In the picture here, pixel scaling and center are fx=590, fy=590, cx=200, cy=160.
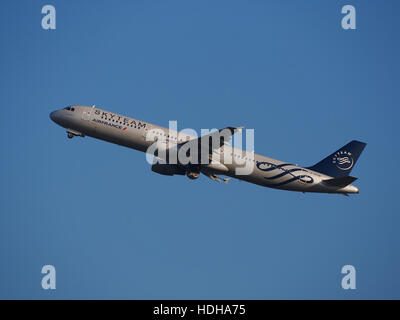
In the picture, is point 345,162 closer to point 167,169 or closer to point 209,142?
point 209,142

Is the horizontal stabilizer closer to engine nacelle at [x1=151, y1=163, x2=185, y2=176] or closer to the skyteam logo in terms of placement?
the skyteam logo

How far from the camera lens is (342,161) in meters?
69.6

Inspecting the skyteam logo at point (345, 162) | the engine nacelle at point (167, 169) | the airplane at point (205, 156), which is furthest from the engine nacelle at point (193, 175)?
the skyteam logo at point (345, 162)

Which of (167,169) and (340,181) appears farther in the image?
(167,169)

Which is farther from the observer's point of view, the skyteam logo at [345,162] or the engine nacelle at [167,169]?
the skyteam logo at [345,162]

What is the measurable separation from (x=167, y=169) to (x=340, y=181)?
19.5 m

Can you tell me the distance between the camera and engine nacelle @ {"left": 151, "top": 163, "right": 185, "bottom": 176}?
6731 centimetres

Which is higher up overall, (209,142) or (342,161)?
(209,142)

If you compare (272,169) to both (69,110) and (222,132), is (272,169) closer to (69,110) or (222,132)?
(222,132)

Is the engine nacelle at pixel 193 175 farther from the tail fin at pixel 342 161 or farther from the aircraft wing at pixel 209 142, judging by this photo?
the tail fin at pixel 342 161

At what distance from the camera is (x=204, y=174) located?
67.1 m

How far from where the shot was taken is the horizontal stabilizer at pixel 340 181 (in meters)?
64.2

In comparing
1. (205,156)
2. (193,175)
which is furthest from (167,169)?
(205,156)
